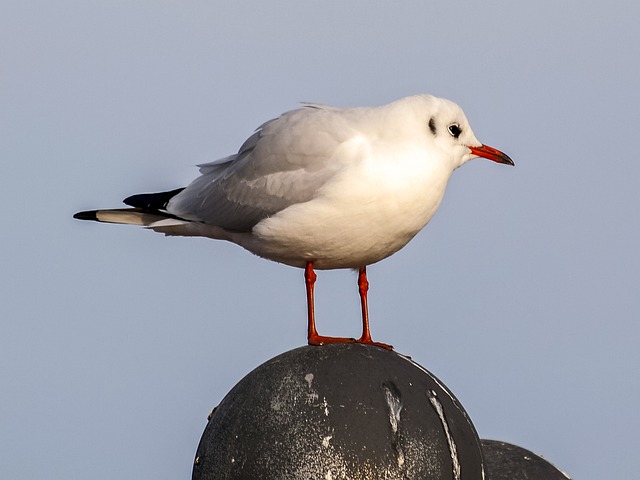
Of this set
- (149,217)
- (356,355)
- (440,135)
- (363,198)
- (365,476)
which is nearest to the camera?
(365,476)

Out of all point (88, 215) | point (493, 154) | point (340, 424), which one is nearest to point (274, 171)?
point (493, 154)

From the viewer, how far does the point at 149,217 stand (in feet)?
37.8

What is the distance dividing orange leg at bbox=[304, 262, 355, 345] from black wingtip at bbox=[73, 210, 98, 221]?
2612 millimetres

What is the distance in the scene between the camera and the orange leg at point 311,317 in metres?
9.16

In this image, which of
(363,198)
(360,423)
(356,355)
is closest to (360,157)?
(363,198)

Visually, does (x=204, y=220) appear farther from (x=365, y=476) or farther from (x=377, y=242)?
(x=365, y=476)

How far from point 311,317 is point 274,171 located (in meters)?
1.25

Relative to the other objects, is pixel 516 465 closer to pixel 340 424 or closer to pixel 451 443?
pixel 451 443

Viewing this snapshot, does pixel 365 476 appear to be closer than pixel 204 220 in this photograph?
Yes

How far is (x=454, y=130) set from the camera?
9891 mm

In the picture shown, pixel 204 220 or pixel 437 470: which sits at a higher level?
pixel 204 220

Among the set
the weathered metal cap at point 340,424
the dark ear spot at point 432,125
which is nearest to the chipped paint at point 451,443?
the weathered metal cap at point 340,424

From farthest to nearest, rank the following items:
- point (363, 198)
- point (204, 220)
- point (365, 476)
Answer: point (204, 220) < point (363, 198) < point (365, 476)

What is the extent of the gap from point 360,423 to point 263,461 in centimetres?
63
